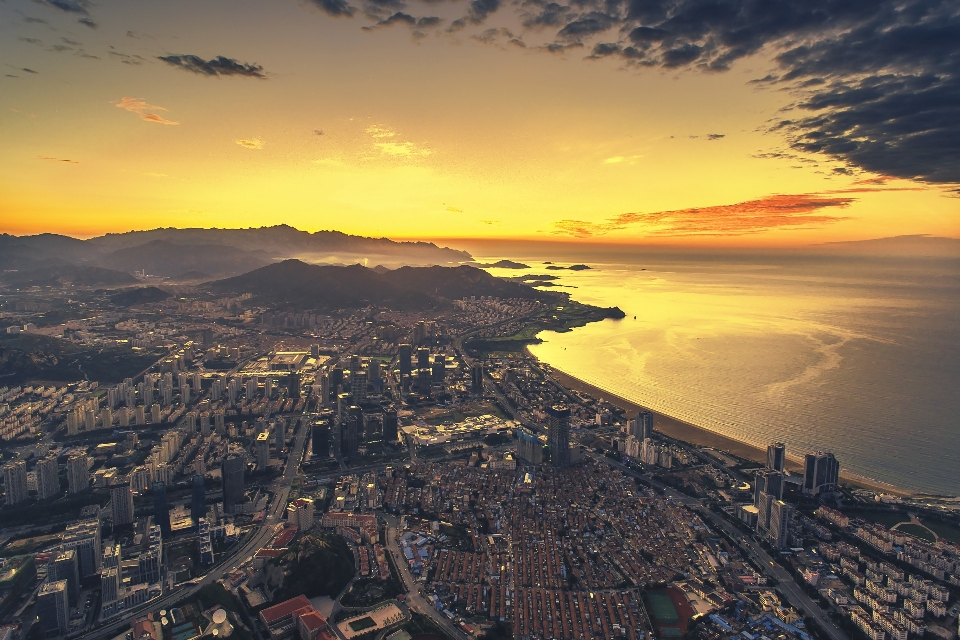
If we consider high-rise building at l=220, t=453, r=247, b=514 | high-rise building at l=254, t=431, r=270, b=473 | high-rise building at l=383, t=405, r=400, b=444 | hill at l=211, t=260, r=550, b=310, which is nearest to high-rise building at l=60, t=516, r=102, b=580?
high-rise building at l=220, t=453, r=247, b=514

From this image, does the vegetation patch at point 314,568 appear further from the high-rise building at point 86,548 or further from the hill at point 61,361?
the hill at point 61,361

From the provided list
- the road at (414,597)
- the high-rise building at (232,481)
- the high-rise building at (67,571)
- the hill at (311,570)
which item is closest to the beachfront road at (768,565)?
the road at (414,597)

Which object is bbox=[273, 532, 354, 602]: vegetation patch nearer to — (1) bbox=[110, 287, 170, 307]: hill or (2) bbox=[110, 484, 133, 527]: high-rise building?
(2) bbox=[110, 484, 133, 527]: high-rise building

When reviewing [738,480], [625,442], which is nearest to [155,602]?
[625,442]

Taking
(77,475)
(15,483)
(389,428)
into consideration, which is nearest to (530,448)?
(389,428)

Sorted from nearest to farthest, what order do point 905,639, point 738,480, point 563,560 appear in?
point 905,639 < point 563,560 < point 738,480

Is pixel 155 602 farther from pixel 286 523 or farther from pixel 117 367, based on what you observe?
pixel 117 367
